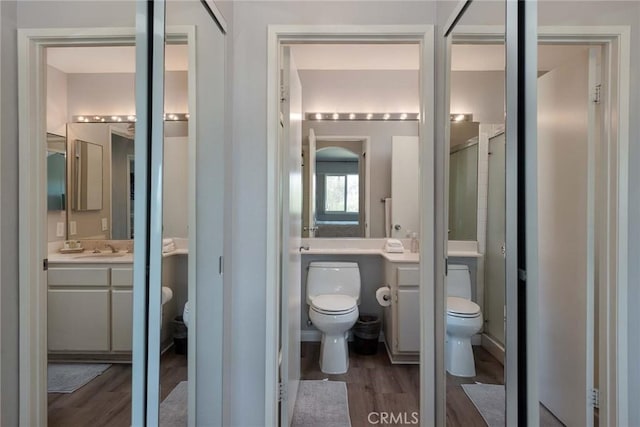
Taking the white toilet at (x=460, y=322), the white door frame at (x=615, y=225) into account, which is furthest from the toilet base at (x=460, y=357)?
the white door frame at (x=615, y=225)

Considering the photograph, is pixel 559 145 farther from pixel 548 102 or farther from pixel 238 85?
pixel 238 85

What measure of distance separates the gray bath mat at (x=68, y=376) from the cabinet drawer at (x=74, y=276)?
0.14m

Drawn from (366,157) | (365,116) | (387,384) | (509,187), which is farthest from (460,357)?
(365,116)

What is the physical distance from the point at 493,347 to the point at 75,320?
112 centimetres

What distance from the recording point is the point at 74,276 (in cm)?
57

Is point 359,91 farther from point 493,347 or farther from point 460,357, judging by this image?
point 493,347

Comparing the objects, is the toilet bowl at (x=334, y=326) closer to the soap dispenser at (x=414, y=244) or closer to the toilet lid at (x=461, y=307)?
the soap dispenser at (x=414, y=244)

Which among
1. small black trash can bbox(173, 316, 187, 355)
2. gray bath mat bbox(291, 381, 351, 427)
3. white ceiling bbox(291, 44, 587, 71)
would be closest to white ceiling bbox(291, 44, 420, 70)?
white ceiling bbox(291, 44, 587, 71)

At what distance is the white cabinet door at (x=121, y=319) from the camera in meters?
0.69

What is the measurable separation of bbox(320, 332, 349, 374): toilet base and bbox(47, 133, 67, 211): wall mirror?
231cm

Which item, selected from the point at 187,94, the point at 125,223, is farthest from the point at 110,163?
the point at 187,94

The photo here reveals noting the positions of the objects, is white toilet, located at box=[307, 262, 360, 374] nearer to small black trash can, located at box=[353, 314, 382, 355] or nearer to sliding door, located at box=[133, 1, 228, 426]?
small black trash can, located at box=[353, 314, 382, 355]

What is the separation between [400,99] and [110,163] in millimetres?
2905

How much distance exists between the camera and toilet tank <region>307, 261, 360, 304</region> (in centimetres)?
296
